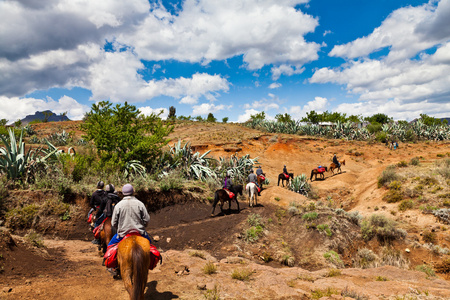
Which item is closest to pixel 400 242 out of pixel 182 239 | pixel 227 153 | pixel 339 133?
pixel 182 239

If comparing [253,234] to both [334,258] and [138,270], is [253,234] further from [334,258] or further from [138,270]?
[138,270]

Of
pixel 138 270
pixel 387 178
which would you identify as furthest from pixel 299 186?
pixel 138 270

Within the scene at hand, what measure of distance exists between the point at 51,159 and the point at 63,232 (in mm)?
4152

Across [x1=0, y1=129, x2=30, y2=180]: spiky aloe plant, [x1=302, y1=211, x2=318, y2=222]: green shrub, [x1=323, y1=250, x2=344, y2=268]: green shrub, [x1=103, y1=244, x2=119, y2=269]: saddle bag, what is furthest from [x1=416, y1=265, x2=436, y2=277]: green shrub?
[x1=0, y1=129, x2=30, y2=180]: spiky aloe plant

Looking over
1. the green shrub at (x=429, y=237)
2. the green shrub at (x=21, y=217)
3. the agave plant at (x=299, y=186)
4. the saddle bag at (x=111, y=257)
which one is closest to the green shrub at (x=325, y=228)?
the green shrub at (x=429, y=237)

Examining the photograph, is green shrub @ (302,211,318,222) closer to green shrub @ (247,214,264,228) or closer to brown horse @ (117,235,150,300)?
green shrub @ (247,214,264,228)

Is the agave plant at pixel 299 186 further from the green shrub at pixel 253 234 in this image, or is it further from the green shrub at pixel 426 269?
the green shrub at pixel 426 269

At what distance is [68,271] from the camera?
576 cm

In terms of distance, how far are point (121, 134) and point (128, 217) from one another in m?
9.89

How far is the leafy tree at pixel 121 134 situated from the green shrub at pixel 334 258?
9957 millimetres

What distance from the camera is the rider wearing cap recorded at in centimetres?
447

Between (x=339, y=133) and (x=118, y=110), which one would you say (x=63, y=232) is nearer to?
(x=118, y=110)

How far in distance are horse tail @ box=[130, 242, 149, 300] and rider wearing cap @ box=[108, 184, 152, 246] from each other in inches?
21.5

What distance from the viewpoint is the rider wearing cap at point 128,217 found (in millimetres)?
4473
